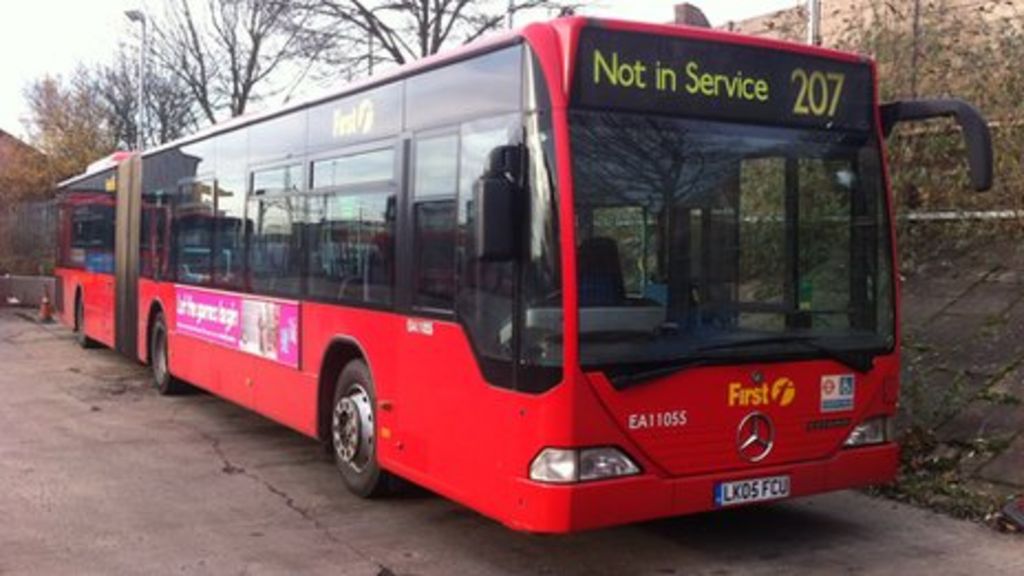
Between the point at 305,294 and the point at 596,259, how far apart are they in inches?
135

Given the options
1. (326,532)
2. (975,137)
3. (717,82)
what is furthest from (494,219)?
(975,137)

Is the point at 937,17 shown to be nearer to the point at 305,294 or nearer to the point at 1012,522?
the point at 1012,522

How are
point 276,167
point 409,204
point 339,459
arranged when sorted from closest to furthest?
point 409,204, point 339,459, point 276,167

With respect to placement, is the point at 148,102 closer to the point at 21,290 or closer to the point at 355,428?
the point at 21,290

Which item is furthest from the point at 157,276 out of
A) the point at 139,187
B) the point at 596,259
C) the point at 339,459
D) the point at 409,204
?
the point at 596,259

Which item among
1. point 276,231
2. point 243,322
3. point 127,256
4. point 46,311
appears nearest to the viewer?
point 276,231

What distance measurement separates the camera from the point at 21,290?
26.8m

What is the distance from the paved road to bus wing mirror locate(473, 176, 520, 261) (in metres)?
1.86

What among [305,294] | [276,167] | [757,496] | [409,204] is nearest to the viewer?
[757,496]

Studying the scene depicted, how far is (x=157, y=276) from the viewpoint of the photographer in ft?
39.7

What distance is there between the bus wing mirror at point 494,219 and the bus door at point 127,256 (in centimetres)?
905

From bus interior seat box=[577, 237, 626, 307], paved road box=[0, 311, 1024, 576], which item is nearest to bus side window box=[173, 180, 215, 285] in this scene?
paved road box=[0, 311, 1024, 576]

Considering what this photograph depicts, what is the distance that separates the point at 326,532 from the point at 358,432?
2.78ft

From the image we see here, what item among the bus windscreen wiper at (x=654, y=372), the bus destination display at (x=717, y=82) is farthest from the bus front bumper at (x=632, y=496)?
the bus destination display at (x=717, y=82)
